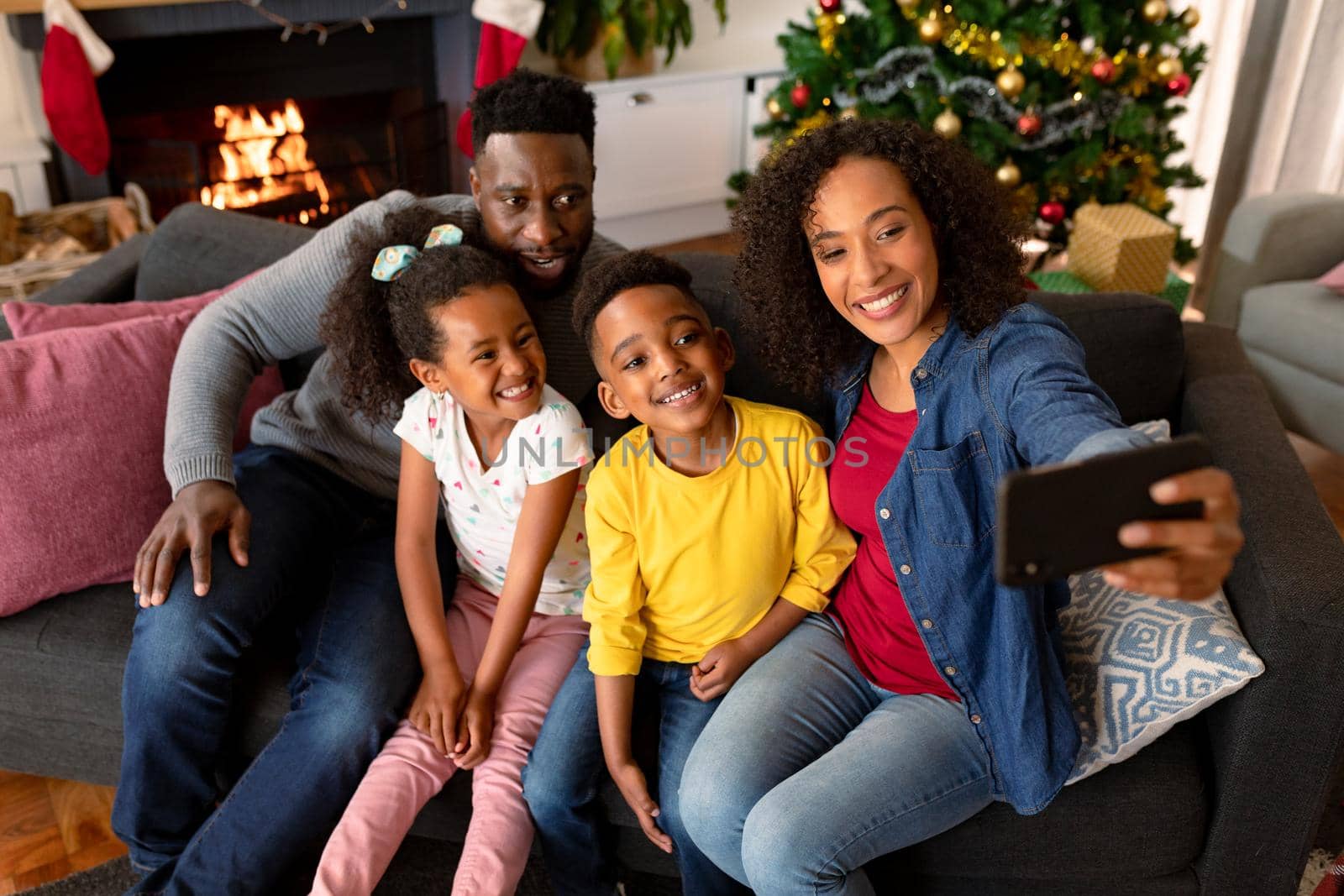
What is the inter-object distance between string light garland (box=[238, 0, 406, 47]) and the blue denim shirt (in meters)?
2.59

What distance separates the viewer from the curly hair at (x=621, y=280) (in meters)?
1.39

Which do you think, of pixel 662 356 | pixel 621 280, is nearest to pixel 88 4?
pixel 621 280

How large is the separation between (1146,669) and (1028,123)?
6.47 ft

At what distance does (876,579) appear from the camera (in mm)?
1382

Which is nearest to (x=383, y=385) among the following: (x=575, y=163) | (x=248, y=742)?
(x=575, y=163)

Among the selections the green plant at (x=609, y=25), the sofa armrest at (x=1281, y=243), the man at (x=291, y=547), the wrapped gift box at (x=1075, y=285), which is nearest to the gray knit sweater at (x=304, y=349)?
the man at (x=291, y=547)

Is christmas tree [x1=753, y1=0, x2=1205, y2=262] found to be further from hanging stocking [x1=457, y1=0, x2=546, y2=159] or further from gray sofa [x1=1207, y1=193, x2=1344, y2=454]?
hanging stocking [x1=457, y1=0, x2=546, y2=159]

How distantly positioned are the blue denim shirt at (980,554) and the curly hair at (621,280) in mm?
339

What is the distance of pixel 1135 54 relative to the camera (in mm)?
2979

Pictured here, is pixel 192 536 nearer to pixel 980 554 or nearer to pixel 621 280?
pixel 621 280

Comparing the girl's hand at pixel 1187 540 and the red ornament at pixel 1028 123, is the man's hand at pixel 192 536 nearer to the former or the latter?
the girl's hand at pixel 1187 540

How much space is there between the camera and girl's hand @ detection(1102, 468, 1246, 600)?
0.84 metres

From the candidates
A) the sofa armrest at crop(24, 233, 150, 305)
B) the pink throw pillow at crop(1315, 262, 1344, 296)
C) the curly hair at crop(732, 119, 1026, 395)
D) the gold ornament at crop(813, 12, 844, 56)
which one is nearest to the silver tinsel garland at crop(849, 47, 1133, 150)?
the gold ornament at crop(813, 12, 844, 56)

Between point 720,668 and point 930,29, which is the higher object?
point 930,29
